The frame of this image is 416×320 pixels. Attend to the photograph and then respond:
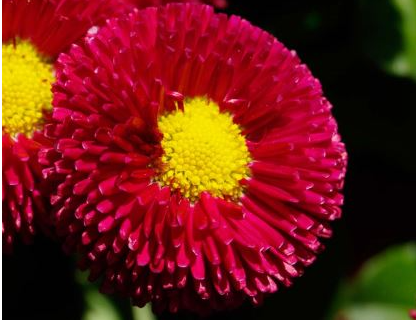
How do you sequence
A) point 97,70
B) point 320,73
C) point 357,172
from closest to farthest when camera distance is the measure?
point 97,70
point 320,73
point 357,172

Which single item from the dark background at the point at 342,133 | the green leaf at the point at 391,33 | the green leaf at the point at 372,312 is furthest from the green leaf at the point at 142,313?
the green leaf at the point at 391,33

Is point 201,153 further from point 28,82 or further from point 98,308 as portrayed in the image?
point 98,308

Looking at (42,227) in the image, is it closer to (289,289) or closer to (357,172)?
(289,289)

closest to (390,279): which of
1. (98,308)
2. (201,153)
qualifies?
(98,308)

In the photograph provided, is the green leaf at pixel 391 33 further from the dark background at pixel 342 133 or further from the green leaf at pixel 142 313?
the green leaf at pixel 142 313

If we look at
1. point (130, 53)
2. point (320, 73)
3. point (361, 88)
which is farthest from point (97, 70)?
point (361, 88)

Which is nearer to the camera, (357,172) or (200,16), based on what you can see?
(200,16)

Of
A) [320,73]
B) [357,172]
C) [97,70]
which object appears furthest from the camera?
[357,172]
